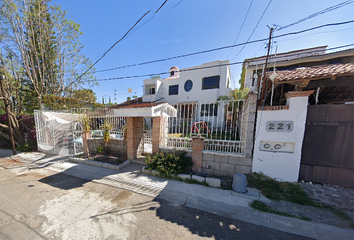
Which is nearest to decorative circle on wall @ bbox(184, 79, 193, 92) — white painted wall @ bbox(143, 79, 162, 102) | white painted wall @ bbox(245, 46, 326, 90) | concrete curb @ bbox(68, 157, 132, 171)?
white painted wall @ bbox(143, 79, 162, 102)

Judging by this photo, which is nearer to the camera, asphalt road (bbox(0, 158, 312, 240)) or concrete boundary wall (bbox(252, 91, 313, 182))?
asphalt road (bbox(0, 158, 312, 240))

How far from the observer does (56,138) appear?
674cm

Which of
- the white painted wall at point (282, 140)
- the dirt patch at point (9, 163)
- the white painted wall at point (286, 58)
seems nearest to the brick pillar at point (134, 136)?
the white painted wall at point (282, 140)

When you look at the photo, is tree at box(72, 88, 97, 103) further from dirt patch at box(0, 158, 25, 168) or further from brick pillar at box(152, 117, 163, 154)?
brick pillar at box(152, 117, 163, 154)

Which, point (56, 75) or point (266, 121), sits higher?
point (56, 75)

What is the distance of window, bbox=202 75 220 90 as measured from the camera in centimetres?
1212

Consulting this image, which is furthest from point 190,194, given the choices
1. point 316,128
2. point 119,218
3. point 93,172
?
point 316,128

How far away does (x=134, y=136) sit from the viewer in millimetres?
5398

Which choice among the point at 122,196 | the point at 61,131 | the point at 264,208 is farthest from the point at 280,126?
the point at 61,131

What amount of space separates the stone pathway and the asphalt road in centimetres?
195

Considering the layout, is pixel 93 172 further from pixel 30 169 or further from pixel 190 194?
pixel 190 194

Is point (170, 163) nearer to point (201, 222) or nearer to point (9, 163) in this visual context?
point (201, 222)

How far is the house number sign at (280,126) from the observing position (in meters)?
3.61

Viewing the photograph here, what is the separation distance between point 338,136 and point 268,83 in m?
2.55
